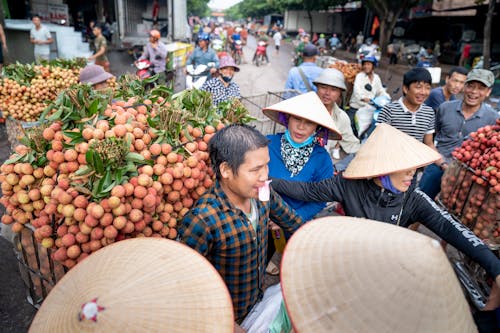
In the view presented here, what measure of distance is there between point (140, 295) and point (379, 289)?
23.6 inches

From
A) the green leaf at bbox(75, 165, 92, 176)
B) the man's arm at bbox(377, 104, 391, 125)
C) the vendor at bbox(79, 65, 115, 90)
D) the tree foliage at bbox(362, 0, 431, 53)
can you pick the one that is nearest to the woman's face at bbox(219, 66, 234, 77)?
the vendor at bbox(79, 65, 115, 90)

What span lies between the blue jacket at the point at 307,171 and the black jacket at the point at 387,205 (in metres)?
0.22

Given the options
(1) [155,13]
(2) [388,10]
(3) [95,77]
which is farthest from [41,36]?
(2) [388,10]

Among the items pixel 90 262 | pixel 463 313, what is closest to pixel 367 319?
pixel 463 313

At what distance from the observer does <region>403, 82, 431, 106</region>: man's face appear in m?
3.16

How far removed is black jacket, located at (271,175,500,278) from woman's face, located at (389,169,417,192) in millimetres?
75

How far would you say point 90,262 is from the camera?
3.16ft

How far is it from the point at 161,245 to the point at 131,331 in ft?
0.87

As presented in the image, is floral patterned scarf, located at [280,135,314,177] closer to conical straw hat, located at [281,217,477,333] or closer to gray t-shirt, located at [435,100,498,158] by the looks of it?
conical straw hat, located at [281,217,477,333]

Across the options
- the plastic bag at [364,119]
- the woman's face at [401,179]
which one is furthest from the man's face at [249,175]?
the plastic bag at [364,119]

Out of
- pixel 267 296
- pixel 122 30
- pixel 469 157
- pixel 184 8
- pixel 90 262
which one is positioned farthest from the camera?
pixel 122 30

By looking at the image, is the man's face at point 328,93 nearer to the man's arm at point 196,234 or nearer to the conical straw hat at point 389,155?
the conical straw hat at point 389,155

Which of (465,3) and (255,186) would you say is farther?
(465,3)

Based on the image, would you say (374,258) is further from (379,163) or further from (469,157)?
(469,157)
